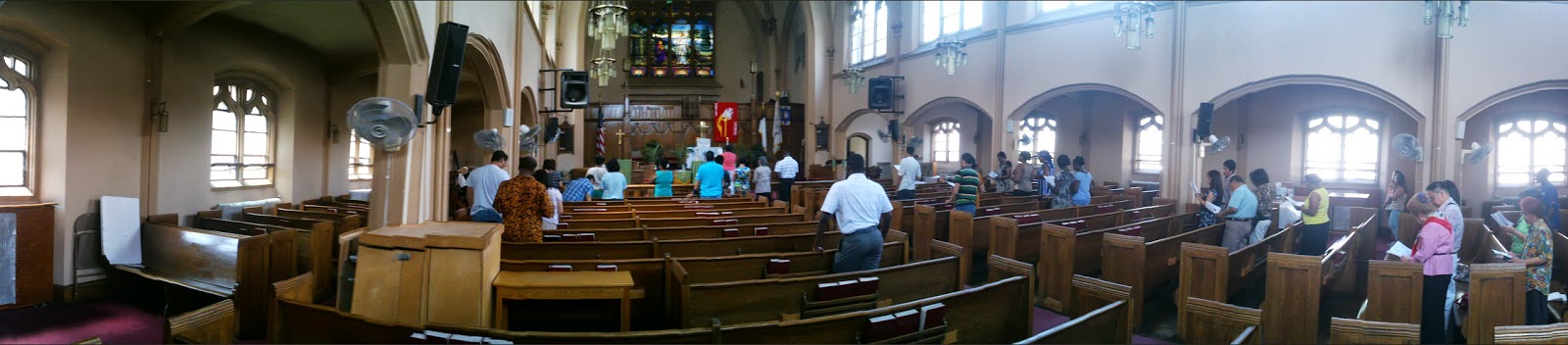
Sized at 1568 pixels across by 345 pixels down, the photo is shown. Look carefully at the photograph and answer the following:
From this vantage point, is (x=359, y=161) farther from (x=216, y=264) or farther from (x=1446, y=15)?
(x=1446, y=15)

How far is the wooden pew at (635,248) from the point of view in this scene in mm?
4881

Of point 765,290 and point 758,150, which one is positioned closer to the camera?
point 765,290

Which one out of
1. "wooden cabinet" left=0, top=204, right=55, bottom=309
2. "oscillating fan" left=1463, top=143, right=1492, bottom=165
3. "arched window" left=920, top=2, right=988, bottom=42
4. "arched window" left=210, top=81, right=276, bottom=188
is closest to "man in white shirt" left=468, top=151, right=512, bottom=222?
"wooden cabinet" left=0, top=204, right=55, bottom=309

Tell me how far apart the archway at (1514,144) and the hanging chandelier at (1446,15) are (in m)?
2.89

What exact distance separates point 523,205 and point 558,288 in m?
1.69

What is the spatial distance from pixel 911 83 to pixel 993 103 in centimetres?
299

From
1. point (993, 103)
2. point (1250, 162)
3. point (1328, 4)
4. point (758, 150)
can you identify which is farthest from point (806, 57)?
point (1328, 4)

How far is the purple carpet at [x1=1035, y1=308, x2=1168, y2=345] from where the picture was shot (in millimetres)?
4777

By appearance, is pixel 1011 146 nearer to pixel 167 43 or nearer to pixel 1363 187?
pixel 1363 187

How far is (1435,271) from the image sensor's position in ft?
14.8

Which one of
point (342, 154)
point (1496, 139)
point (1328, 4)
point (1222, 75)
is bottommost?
point (342, 154)

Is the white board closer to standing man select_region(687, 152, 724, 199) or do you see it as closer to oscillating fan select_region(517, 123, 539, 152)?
oscillating fan select_region(517, 123, 539, 152)

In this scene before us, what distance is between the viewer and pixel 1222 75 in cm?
1112

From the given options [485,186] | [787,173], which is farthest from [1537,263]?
[787,173]
